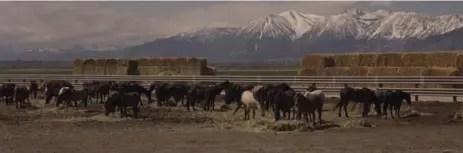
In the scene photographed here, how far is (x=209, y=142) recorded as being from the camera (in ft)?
55.3

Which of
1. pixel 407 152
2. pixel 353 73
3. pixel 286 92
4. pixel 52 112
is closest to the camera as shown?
pixel 407 152

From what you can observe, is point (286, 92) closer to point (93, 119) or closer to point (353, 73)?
point (93, 119)

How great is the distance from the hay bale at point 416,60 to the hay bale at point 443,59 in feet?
0.89

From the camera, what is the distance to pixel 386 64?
39.8 metres

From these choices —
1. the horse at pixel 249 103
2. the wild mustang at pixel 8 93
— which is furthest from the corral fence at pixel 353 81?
the wild mustang at pixel 8 93

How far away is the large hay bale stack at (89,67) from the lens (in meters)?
54.2

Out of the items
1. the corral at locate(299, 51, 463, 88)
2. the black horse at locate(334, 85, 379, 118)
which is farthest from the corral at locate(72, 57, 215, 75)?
the black horse at locate(334, 85, 379, 118)

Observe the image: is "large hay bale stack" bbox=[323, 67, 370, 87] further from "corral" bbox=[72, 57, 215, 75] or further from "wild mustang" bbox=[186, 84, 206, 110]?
"wild mustang" bbox=[186, 84, 206, 110]

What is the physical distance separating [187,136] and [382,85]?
1992 centimetres

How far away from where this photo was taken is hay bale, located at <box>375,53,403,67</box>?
39219mm

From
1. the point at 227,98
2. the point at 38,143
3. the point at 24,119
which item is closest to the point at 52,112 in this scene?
the point at 24,119

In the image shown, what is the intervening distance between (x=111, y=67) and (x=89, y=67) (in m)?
2.49

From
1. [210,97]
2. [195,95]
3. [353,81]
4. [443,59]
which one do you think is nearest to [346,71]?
[353,81]

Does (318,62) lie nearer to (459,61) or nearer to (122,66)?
(459,61)
